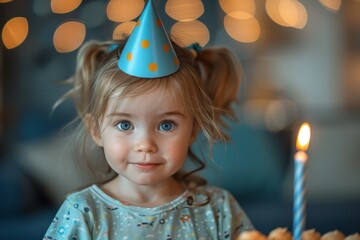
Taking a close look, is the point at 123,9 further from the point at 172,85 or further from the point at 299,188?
the point at 299,188

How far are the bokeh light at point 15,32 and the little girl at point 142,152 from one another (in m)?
1.84

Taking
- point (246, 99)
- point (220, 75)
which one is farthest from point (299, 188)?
point (246, 99)

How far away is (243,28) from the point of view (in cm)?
361

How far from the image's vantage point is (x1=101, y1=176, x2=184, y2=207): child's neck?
1.25m

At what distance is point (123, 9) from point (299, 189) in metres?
2.70

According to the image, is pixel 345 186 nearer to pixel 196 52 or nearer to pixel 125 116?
pixel 196 52

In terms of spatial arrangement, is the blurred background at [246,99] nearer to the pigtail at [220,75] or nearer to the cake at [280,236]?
the pigtail at [220,75]

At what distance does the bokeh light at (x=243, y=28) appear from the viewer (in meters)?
3.53

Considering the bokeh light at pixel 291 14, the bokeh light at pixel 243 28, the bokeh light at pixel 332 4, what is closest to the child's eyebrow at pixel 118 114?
the bokeh light at pixel 243 28

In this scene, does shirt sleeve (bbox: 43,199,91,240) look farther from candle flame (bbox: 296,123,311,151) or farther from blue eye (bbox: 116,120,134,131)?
candle flame (bbox: 296,123,311,151)

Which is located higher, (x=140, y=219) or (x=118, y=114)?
(x=118, y=114)

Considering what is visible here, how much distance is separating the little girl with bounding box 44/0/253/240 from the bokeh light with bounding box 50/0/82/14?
1.91 metres

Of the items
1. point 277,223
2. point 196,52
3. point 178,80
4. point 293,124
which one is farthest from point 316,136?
point 178,80

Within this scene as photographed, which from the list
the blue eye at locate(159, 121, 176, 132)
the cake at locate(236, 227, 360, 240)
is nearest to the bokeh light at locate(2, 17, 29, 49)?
the blue eye at locate(159, 121, 176, 132)
